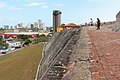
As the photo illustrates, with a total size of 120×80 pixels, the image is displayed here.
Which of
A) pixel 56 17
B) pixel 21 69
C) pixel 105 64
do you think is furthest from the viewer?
pixel 56 17

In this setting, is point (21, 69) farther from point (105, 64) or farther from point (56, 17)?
point (56, 17)

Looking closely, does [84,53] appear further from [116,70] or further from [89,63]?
[116,70]

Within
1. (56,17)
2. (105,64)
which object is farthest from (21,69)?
(56,17)

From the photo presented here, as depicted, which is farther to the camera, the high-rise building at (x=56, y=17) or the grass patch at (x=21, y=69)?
the high-rise building at (x=56, y=17)

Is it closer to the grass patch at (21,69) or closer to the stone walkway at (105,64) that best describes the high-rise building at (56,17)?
the grass patch at (21,69)

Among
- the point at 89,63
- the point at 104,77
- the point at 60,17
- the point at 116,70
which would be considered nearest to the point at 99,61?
the point at 89,63

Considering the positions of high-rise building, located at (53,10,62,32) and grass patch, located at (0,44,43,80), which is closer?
grass patch, located at (0,44,43,80)

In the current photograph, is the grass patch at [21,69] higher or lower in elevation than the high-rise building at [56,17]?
lower

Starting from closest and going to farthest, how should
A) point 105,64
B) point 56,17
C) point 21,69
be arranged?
1. point 105,64
2. point 21,69
3. point 56,17

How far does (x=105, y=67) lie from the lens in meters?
5.70

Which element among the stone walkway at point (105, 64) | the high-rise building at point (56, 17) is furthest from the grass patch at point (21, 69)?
the high-rise building at point (56, 17)

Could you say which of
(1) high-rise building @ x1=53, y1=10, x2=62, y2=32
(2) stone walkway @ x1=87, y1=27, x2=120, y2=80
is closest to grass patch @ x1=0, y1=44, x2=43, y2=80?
(2) stone walkway @ x1=87, y1=27, x2=120, y2=80

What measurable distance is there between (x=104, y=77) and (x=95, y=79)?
8.2 inches

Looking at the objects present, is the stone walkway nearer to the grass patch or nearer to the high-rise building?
the grass patch
